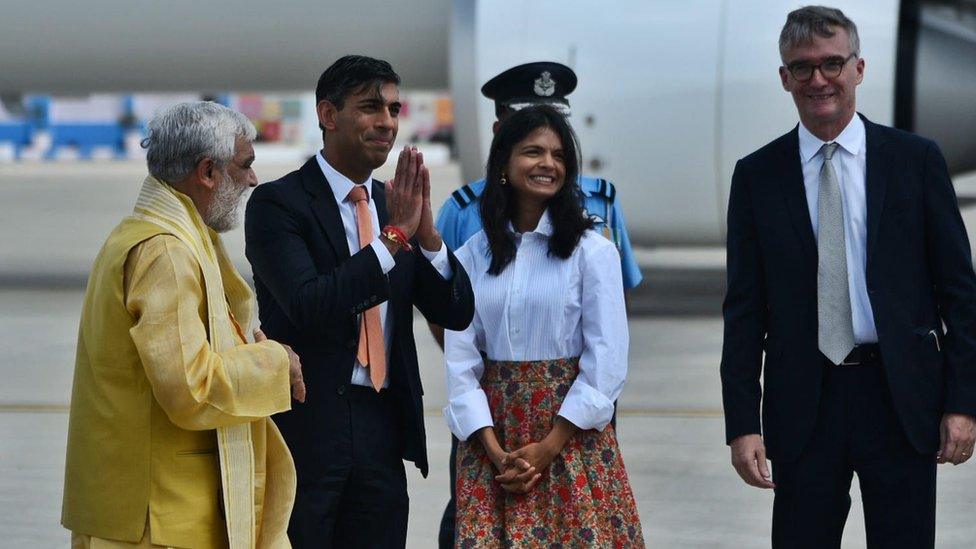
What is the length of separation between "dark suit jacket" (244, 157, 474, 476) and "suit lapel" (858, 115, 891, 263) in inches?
34.2

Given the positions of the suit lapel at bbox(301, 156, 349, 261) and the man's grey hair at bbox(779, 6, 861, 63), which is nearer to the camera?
the man's grey hair at bbox(779, 6, 861, 63)

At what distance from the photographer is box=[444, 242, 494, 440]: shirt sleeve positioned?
321 cm

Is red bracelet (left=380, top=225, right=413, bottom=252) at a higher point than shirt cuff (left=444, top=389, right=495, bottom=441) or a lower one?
higher

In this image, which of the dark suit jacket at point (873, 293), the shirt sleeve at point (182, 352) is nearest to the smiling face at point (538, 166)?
the dark suit jacket at point (873, 293)

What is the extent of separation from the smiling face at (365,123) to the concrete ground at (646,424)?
6.95 feet

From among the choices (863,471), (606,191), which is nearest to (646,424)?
(606,191)

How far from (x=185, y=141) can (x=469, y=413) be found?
37.8 inches

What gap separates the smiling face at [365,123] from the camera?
3.08 m

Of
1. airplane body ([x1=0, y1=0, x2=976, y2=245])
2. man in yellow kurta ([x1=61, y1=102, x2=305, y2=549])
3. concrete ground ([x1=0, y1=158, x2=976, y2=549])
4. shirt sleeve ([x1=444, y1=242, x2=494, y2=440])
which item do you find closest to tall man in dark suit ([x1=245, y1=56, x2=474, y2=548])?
shirt sleeve ([x1=444, y1=242, x2=494, y2=440])

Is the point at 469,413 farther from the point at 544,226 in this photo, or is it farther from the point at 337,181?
the point at 337,181

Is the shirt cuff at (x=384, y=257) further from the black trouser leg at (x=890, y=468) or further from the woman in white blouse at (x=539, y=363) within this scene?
the black trouser leg at (x=890, y=468)

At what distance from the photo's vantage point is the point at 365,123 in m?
3.08

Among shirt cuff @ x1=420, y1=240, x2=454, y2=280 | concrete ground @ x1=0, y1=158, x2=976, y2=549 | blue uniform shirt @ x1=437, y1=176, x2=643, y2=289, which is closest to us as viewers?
shirt cuff @ x1=420, y1=240, x2=454, y2=280

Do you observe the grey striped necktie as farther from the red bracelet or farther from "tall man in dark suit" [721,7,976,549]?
the red bracelet
